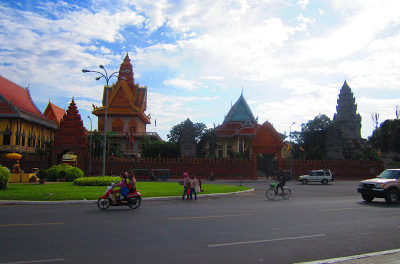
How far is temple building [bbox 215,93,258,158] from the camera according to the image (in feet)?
204

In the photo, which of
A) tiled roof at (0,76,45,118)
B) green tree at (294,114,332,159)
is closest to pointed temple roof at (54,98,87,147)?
tiled roof at (0,76,45,118)

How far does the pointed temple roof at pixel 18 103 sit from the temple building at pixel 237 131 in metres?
31.2

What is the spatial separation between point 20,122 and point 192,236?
146 ft

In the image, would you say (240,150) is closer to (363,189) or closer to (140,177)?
(140,177)

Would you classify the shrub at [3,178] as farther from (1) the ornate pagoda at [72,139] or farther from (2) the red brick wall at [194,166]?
(2) the red brick wall at [194,166]

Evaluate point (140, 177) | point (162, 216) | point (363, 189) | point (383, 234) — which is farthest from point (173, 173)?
point (383, 234)

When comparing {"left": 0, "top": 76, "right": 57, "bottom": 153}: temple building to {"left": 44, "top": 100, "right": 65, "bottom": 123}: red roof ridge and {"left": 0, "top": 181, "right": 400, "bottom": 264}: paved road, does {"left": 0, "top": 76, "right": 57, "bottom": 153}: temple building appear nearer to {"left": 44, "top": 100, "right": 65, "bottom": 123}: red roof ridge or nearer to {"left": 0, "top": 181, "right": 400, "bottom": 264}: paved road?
{"left": 44, "top": 100, "right": 65, "bottom": 123}: red roof ridge

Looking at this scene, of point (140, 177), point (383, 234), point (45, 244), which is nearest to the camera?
point (45, 244)

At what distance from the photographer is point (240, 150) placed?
64.1 meters

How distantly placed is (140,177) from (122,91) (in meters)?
27.2

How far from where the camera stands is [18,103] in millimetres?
47469

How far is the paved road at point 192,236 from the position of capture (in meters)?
6.28

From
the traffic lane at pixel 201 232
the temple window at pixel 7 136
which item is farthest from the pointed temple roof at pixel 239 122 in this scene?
the traffic lane at pixel 201 232

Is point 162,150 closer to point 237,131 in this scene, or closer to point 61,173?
point 237,131
